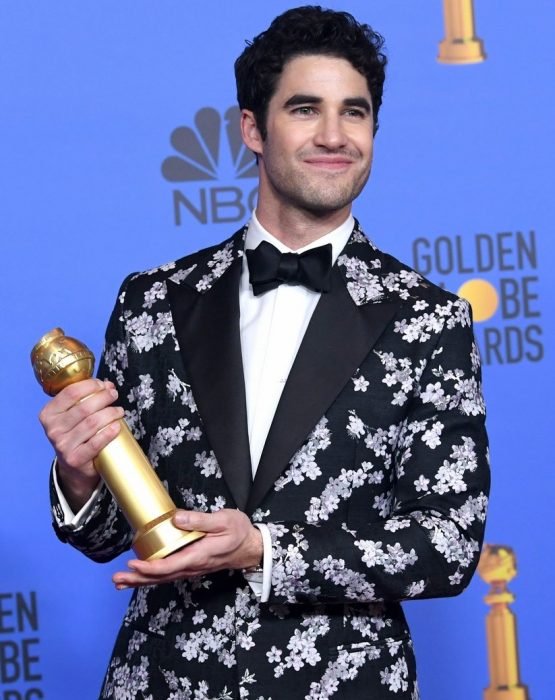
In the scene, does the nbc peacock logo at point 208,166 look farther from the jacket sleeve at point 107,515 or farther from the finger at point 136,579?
the finger at point 136,579

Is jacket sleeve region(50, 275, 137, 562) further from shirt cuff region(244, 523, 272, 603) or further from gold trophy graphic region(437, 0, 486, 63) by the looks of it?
gold trophy graphic region(437, 0, 486, 63)

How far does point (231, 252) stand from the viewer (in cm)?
201

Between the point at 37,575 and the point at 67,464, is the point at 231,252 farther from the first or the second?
the point at 37,575

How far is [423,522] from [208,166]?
1.22m

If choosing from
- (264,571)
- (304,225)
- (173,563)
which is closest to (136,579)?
(173,563)

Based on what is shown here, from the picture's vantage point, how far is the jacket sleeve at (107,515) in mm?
1807

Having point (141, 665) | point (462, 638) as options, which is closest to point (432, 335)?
point (141, 665)

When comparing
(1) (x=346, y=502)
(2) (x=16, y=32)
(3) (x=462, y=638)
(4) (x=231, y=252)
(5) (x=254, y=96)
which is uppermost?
(2) (x=16, y=32)

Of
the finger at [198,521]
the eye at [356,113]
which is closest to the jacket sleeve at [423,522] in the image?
the finger at [198,521]

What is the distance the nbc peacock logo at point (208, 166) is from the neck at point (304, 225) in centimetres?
74

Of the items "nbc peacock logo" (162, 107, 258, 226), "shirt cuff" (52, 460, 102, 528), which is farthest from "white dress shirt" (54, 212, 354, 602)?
"nbc peacock logo" (162, 107, 258, 226)

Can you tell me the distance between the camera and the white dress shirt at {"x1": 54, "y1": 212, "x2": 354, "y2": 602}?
1815 mm

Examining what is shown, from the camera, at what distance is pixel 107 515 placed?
183 cm

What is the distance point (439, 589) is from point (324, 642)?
163 millimetres
